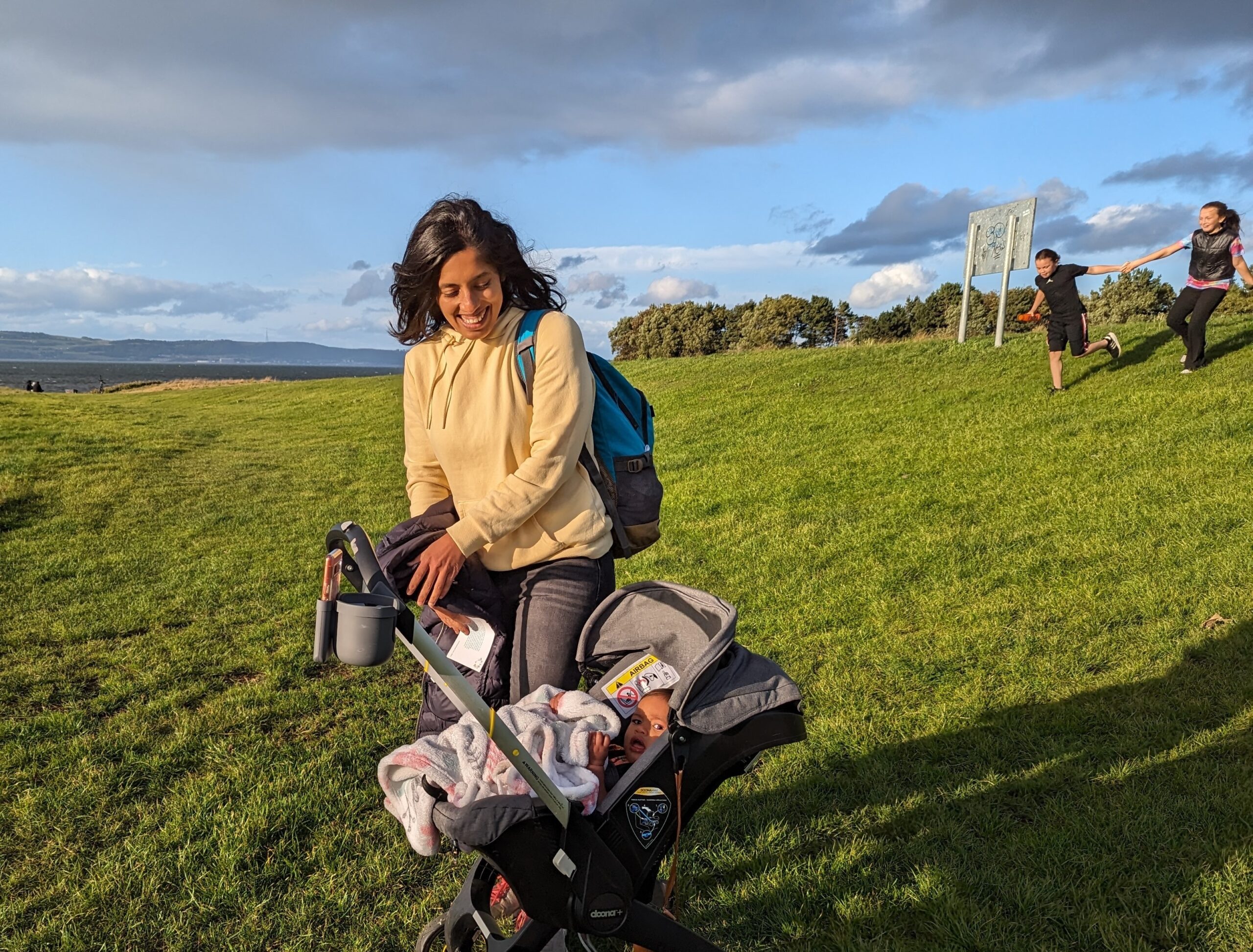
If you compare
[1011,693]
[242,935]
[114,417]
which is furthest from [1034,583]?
[114,417]

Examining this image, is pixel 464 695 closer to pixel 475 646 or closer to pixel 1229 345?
pixel 475 646

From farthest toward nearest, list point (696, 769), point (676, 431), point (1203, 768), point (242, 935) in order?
point (676, 431)
point (1203, 768)
point (242, 935)
point (696, 769)

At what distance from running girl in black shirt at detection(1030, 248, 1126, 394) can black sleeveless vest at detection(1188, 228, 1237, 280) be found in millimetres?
927

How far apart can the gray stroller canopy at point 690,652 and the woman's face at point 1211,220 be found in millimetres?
11422

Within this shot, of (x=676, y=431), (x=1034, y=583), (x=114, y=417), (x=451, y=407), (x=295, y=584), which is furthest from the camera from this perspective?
(x=114, y=417)

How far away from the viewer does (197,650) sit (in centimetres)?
595

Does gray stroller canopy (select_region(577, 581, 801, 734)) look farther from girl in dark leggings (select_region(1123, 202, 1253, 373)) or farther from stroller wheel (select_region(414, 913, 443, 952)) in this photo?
girl in dark leggings (select_region(1123, 202, 1253, 373))

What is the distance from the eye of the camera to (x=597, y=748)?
217 cm

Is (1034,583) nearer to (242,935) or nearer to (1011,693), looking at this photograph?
(1011,693)

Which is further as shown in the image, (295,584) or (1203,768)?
(295,584)

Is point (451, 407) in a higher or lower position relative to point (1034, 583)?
higher

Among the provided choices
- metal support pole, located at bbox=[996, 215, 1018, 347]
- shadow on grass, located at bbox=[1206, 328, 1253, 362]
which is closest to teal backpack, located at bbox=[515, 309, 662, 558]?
shadow on grass, located at bbox=[1206, 328, 1253, 362]

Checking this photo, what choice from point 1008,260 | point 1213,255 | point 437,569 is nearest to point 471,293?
point 437,569

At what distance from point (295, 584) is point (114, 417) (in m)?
17.2
